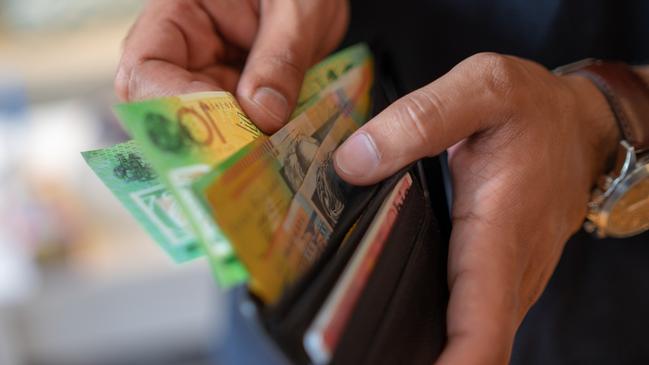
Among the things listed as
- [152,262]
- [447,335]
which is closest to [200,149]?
[447,335]

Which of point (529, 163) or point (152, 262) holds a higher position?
point (529, 163)

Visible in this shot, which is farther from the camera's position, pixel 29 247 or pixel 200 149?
pixel 29 247

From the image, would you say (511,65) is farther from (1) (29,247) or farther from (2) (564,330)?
(1) (29,247)

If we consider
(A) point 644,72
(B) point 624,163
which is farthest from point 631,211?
(A) point 644,72

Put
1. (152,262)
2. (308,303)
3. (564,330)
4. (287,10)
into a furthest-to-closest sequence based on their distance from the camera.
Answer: (152,262), (564,330), (287,10), (308,303)

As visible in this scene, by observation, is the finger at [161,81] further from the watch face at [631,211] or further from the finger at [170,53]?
the watch face at [631,211]

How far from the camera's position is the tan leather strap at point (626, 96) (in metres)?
0.61

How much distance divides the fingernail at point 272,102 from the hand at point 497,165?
0.10 meters

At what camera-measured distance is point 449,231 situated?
22.1 inches

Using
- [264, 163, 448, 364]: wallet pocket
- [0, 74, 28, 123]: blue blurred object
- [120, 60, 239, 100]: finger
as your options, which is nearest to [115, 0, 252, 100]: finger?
[120, 60, 239, 100]: finger

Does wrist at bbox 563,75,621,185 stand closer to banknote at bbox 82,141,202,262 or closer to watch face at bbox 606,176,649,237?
watch face at bbox 606,176,649,237

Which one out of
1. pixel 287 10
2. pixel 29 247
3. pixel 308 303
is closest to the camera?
pixel 308 303

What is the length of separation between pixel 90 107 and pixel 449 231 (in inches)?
57.1

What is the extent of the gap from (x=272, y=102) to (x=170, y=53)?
15 cm
